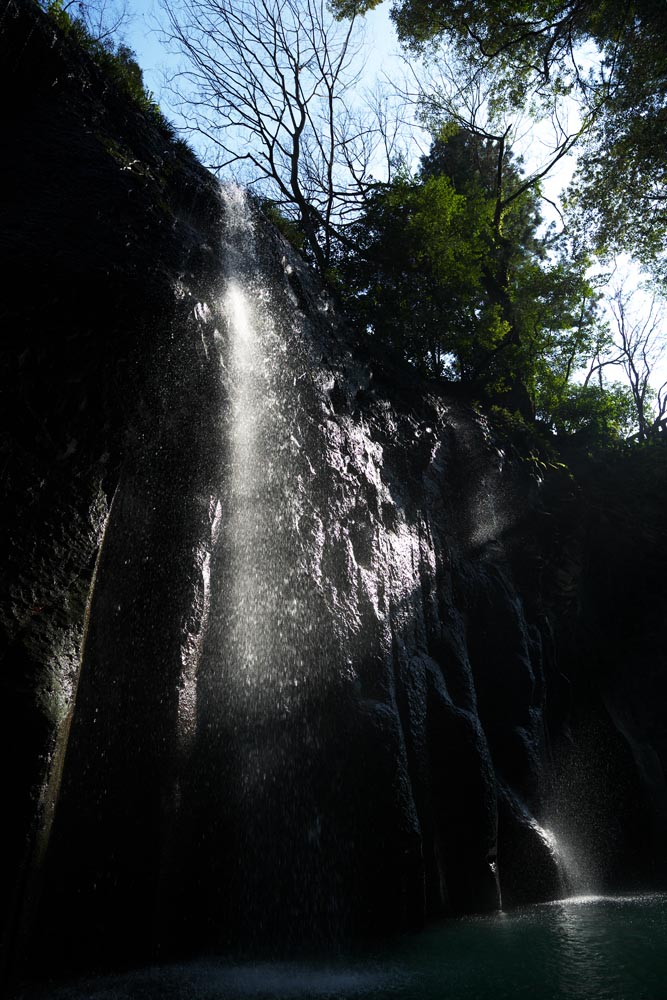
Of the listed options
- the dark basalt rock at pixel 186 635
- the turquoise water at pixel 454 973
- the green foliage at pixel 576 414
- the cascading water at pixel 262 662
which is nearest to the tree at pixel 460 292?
the green foliage at pixel 576 414

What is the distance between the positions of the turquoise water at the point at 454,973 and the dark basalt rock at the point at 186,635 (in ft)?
1.24

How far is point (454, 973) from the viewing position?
3.62 meters

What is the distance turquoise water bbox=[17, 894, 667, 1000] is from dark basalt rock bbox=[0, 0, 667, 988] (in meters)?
0.38

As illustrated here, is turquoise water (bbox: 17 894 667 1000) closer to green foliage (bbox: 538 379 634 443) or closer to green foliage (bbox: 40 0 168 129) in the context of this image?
green foliage (bbox: 40 0 168 129)

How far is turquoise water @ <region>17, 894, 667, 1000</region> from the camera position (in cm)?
321

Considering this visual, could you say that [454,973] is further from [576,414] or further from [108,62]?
[576,414]

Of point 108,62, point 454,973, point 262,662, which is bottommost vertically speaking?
point 454,973

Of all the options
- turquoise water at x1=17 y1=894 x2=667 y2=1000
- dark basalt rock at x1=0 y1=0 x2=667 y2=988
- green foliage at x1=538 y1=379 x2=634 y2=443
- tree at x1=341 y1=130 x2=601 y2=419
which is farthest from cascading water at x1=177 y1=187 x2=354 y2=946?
green foliage at x1=538 y1=379 x2=634 y2=443

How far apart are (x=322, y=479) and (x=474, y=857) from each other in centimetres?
429

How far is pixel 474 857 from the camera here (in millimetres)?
5887

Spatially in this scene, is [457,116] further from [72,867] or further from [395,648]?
[72,867]

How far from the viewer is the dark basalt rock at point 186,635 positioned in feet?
12.2

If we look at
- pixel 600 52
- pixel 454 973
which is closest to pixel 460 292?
pixel 600 52

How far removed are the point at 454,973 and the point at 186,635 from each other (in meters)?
2.89
